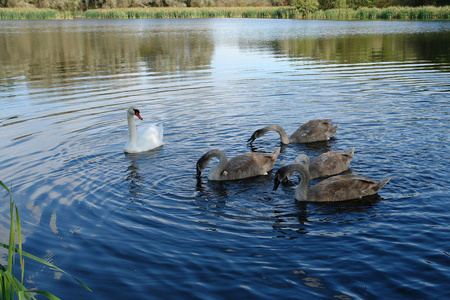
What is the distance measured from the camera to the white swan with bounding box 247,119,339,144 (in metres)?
12.7

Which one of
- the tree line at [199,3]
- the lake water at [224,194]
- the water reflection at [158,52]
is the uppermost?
the tree line at [199,3]

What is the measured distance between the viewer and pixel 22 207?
896 centimetres

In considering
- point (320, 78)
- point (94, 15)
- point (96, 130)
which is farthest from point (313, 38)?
point (94, 15)

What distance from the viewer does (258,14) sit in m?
102

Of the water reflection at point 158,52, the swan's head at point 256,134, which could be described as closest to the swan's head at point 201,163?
the swan's head at point 256,134

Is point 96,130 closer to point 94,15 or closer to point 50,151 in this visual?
point 50,151

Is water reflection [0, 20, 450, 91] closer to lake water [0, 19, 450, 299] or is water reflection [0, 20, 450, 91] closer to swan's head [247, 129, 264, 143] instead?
lake water [0, 19, 450, 299]

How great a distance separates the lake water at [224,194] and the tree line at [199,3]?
3060 inches

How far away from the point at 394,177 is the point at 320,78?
44.5 ft

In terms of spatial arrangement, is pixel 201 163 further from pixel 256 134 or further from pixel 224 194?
pixel 256 134

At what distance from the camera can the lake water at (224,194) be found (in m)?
6.27

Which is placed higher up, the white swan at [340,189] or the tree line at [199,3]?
the tree line at [199,3]

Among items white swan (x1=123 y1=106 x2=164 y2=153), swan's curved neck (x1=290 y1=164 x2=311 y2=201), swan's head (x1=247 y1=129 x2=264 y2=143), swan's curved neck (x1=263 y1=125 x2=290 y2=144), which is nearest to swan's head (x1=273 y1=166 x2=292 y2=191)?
swan's curved neck (x1=290 y1=164 x2=311 y2=201)

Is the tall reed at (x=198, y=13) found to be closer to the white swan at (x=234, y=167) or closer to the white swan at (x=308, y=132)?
the white swan at (x=308, y=132)
